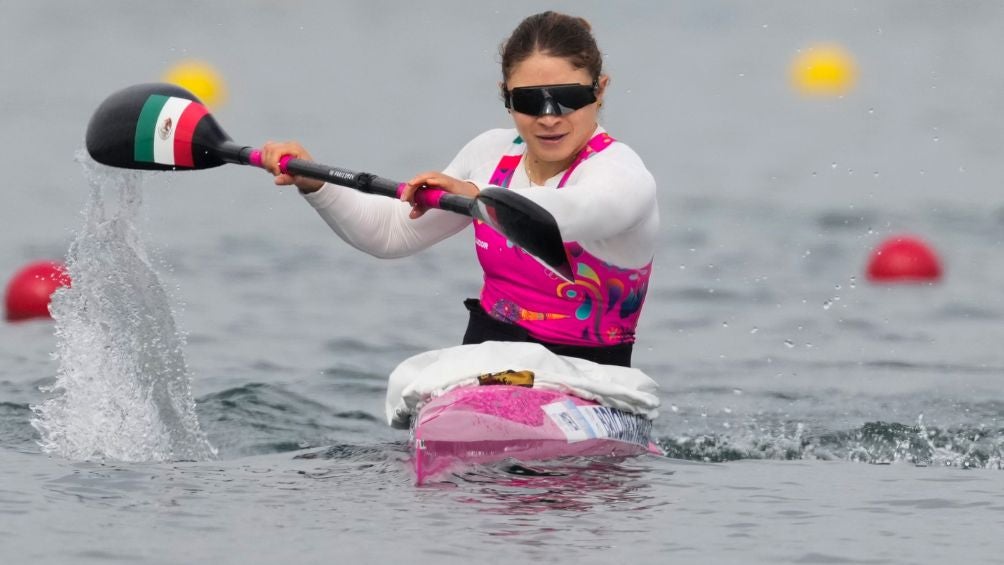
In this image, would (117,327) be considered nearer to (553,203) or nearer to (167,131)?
(167,131)

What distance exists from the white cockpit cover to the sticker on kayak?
0.04 m

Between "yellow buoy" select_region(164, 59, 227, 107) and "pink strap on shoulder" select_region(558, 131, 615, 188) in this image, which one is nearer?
"pink strap on shoulder" select_region(558, 131, 615, 188)

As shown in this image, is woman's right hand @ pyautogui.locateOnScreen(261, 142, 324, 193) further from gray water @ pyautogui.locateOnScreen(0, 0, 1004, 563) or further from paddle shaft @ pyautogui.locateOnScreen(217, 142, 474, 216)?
gray water @ pyautogui.locateOnScreen(0, 0, 1004, 563)

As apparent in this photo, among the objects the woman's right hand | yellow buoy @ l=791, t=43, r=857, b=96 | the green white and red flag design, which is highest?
yellow buoy @ l=791, t=43, r=857, b=96

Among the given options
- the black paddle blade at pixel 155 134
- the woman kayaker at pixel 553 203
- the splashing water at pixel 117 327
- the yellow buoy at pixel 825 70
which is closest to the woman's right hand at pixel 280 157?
the woman kayaker at pixel 553 203

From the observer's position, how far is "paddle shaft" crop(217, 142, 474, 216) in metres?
4.54

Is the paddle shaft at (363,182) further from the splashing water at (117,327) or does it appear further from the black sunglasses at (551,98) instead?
the splashing water at (117,327)

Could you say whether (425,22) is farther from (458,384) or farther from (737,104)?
(458,384)

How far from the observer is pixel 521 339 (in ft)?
16.5

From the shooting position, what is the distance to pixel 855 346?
7.95 metres

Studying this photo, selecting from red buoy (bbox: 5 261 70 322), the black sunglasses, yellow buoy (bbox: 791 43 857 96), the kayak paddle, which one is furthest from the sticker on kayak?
yellow buoy (bbox: 791 43 857 96)

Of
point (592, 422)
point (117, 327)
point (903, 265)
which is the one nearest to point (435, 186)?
point (592, 422)

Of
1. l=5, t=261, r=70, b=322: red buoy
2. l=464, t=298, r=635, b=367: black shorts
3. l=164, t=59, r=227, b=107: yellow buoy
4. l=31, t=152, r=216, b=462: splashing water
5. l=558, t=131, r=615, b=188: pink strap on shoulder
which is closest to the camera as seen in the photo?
l=558, t=131, r=615, b=188: pink strap on shoulder

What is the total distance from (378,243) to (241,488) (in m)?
0.96
